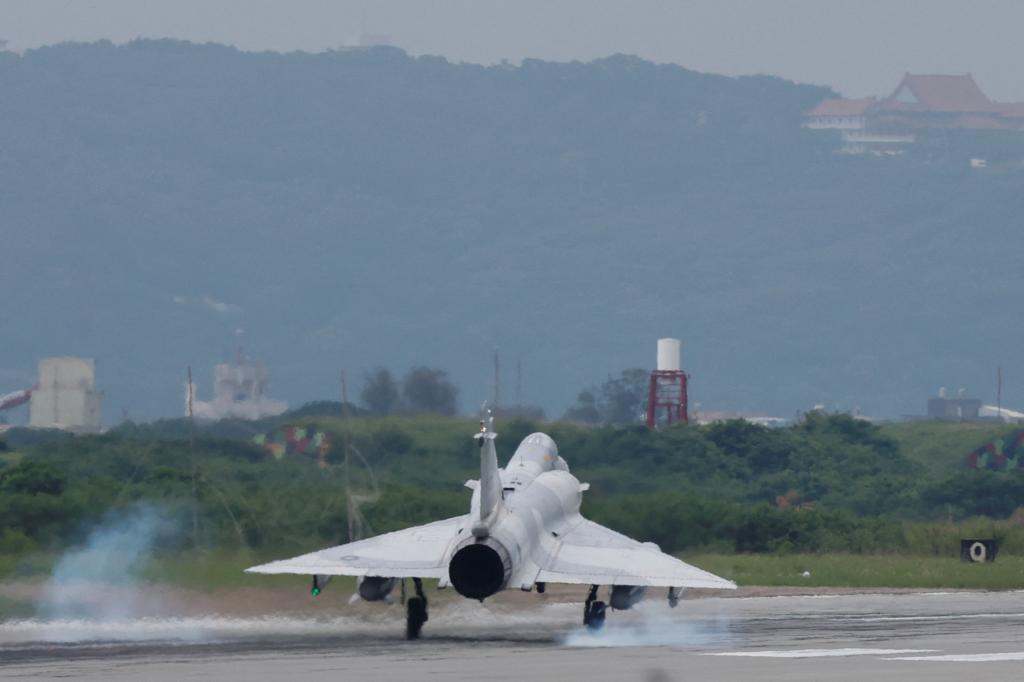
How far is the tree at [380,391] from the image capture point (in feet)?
273

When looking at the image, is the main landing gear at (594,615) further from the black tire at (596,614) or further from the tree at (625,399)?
the tree at (625,399)

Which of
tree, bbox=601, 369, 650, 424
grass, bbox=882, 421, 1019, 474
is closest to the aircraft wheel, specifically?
grass, bbox=882, 421, 1019, 474

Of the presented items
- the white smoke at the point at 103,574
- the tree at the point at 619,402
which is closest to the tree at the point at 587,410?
the tree at the point at 619,402

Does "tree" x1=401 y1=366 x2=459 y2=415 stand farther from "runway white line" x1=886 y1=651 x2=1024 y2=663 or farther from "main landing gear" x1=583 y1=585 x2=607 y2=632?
"runway white line" x1=886 y1=651 x2=1024 y2=663

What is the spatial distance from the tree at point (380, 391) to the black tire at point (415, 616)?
39.3 m

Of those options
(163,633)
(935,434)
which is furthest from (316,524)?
(935,434)

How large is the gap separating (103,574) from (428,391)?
136 ft

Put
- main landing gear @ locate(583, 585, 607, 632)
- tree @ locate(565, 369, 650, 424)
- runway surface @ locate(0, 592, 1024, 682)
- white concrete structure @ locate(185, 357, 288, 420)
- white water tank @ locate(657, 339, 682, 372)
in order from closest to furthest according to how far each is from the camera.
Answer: runway surface @ locate(0, 592, 1024, 682), main landing gear @ locate(583, 585, 607, 632), tree @ locate(565, 369, 650, 424), white water tank @ locate(657, 339, 682, 372), white concrete structure @ locate(185, 357, 288, 420)

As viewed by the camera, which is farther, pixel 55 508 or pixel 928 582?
pixel 928 582

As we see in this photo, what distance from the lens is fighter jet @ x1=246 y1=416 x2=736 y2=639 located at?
131ft

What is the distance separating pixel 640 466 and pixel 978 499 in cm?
1801

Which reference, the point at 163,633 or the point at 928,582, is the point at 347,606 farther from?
the point at 928,582

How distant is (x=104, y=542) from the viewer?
46281 millimetres

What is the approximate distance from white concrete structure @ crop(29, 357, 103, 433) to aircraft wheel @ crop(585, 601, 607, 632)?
53.2 m
